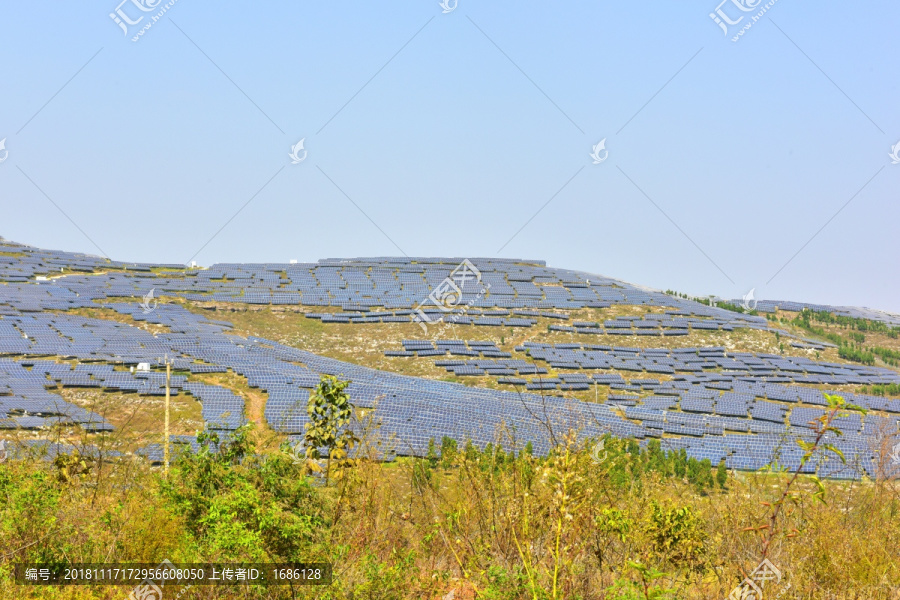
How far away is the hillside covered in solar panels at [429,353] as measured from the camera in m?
29.3

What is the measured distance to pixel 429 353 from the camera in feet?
146

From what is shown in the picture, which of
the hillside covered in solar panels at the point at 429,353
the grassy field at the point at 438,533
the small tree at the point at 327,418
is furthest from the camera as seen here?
the hillside covered in solar panels at the point at 429,353

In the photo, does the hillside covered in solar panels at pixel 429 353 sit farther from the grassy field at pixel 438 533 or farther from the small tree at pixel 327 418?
the grassy field at pixel 438 533

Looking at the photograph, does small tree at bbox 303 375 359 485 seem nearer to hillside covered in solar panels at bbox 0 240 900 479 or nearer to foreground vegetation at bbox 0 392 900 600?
foreground vegetation at bbox 0 392 900 600

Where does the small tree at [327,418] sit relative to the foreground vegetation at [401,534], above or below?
above

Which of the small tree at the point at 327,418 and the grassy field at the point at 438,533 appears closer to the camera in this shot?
the grassy field at the point at 438,533

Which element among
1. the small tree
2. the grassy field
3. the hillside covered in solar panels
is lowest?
the grassy field

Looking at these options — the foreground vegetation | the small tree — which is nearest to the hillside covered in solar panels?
the small tree

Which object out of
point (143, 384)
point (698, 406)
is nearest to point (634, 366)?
point (698, 406)

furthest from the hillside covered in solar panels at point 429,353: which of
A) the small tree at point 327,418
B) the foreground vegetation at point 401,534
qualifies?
the foreground vegetation at point 401,534

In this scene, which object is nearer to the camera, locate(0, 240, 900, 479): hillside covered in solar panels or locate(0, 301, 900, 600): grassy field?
locate(0, 301, 900, 600): grassy field

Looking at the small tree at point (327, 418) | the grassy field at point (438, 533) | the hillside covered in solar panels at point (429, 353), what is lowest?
the grassy field at point (438, 533)

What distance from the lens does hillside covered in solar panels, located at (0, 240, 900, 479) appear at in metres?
29.3

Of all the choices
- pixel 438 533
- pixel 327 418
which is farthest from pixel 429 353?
pixel 438 533
